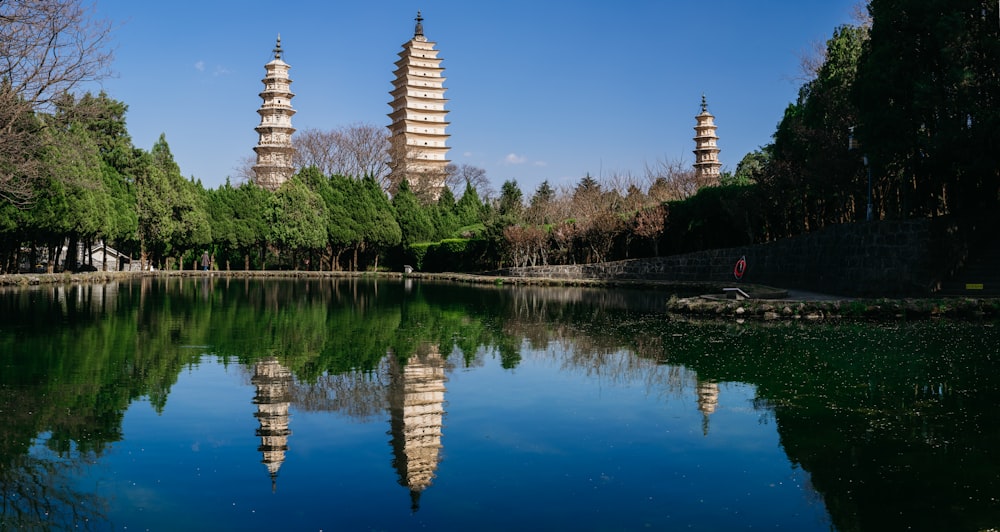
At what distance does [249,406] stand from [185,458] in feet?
5.82

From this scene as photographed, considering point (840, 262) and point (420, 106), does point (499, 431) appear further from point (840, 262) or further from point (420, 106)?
point (420, 106)

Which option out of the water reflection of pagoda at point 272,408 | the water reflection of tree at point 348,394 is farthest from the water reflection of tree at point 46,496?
the water reflection of tree at point 348,394

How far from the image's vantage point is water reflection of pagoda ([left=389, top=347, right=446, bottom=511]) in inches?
215

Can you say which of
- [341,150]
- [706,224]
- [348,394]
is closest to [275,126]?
[341,150]

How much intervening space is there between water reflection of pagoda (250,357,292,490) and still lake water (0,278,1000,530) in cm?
3

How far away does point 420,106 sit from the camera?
76.8 meters

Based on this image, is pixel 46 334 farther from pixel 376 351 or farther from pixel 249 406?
pixel 249 406

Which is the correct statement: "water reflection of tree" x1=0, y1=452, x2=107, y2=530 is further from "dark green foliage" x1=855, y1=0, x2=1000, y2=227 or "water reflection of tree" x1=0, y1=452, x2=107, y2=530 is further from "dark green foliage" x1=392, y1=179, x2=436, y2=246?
"dark green foliage" x1=392, y1=179, x2=436, y2=246

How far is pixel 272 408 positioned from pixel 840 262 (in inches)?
686

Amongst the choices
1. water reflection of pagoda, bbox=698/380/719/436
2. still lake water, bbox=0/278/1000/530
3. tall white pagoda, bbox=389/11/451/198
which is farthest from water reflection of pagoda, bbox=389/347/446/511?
tall white pagoda, bbox=389/11/451/198

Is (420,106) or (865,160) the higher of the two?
(420,106)

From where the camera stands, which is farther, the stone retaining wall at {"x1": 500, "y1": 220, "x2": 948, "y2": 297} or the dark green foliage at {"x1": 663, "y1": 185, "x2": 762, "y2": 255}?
the dark green foliage at {"x1": 663, "y1": 185, "x2": 762, "y2": 255}

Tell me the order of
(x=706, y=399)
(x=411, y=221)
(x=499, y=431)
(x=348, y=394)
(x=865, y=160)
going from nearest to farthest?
1. (x=499, y=431)
2. (x=706, y=399)
3. (x=348, y=394)
4. (x=865, y=160)
5. (x=411, y=221)

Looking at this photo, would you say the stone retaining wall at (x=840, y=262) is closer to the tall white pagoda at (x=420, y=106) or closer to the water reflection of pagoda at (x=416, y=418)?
the water reflection of pagoda at (x=416, y=418)
